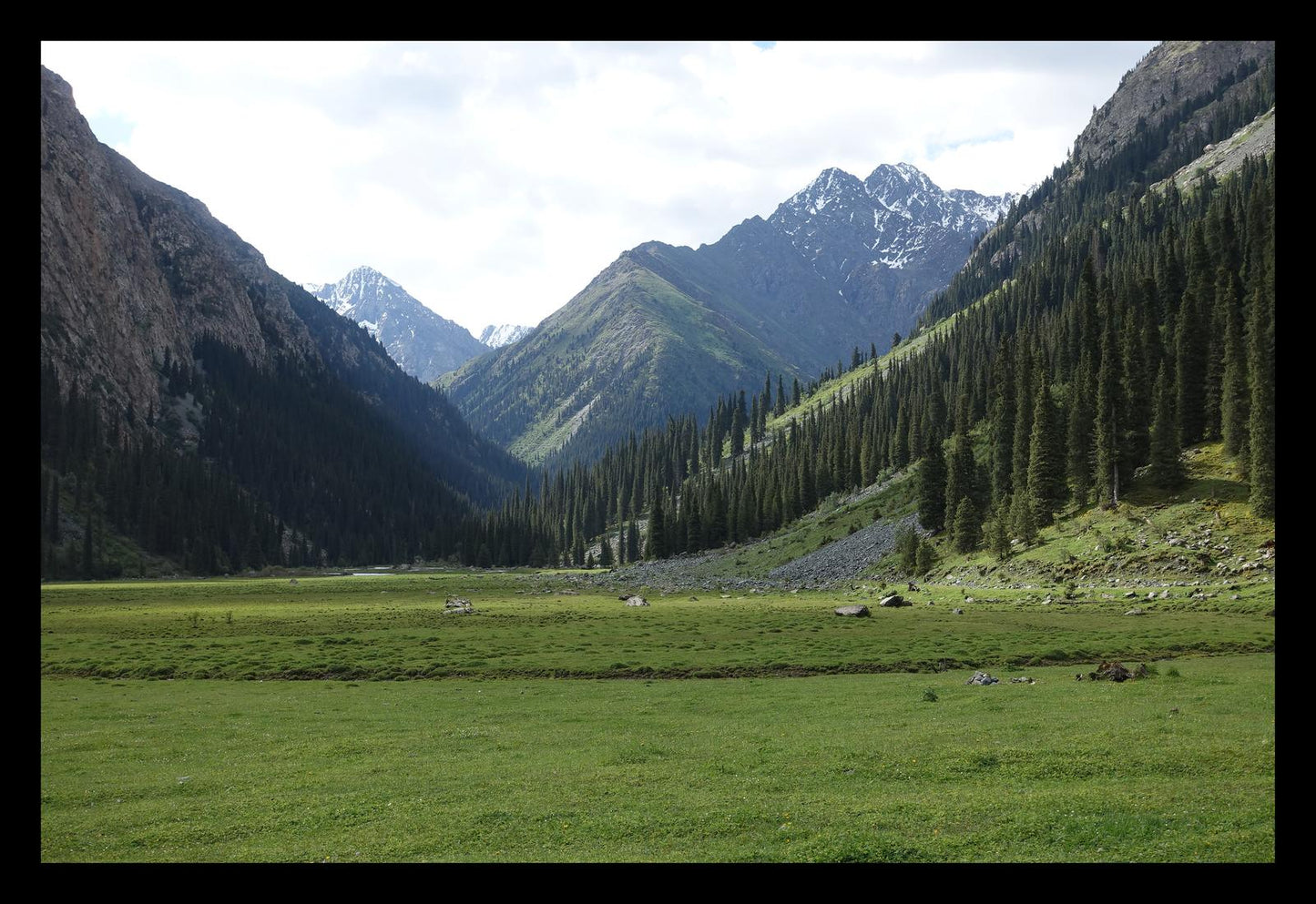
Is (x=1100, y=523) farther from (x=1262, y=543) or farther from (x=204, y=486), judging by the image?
(x=204, y=486)

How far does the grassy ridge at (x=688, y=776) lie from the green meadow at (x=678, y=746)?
0.31 feet

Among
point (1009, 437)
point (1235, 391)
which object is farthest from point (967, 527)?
point (1235, 391)

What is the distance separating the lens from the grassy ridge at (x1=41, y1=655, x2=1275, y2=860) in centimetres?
1443

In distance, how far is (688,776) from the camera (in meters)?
19.6

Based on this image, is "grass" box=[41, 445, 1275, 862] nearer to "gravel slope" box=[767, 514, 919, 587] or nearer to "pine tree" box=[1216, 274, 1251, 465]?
"pine tree" box=[1216, 274, 1251, 465]

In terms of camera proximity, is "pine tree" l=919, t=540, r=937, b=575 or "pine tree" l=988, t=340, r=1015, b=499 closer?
"pine tree" l=919, t=540, r=937, b=575

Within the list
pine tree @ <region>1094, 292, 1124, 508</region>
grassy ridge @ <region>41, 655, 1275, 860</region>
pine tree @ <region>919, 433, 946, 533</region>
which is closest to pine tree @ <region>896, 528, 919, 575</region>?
pine tree @ <region>919, 433, 946, 533</region>

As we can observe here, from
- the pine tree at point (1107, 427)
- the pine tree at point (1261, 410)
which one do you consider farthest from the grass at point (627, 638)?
the pine tree at point (1107, 427)

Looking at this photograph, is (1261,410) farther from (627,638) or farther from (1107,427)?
(627,638)

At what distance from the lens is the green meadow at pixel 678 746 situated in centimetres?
1479

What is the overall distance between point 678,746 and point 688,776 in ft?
11.7

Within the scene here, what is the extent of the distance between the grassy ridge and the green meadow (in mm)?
95

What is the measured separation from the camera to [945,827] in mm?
14727

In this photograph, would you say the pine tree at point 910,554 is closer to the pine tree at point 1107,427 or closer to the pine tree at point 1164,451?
the pine tree at point 1107,427
